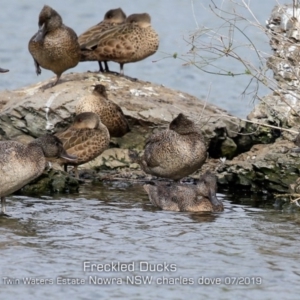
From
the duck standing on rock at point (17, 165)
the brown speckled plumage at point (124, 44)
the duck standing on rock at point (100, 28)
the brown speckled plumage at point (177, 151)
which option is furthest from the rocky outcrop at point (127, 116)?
the duck standing on rock at point (17, 165)

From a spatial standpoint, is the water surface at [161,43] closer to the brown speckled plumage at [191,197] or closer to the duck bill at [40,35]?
the duck bill at [40,35]

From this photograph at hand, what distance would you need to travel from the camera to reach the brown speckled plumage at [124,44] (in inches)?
471

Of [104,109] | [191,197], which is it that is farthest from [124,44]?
[191,197]

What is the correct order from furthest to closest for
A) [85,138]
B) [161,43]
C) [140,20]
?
[161,43], [140,20], [85,138]

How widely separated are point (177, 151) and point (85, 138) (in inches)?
45.9

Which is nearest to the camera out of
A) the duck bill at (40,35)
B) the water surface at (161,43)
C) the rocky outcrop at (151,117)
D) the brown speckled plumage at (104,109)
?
the rocky outcrop at (151,117)

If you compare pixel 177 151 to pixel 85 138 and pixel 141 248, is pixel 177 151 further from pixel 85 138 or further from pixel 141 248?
pixel 141 248

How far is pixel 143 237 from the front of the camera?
7.91m

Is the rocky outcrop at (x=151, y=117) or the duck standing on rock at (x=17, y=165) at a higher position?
the rocky outcrop at (x=151, y=117)

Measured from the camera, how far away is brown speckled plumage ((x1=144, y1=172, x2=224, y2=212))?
9016 mm

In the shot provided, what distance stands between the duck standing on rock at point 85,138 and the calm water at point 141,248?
392mm

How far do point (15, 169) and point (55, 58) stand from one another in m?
3.45

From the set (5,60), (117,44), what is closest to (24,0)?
(5,60)

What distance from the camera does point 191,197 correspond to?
9070 mm
